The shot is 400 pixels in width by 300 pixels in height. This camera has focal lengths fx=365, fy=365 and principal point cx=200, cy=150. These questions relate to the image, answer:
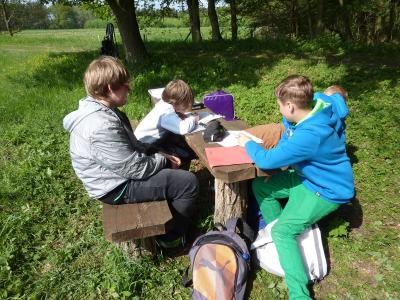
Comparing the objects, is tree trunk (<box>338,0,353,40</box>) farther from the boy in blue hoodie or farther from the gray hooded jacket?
the gray hooded jacket

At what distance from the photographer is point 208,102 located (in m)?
4.60

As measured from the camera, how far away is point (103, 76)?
2721 millimetres

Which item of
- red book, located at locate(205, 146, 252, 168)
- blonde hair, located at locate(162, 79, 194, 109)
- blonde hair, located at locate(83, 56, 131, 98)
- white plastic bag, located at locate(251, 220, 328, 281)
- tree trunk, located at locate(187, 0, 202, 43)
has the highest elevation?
tree trunk, located at locate(187, 0, 202, 43)

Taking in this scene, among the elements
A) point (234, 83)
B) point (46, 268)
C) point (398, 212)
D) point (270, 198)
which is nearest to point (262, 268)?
point (270, 198)

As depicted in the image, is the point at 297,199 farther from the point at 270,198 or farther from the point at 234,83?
the point at 234,83

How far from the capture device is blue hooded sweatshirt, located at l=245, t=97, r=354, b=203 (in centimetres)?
261

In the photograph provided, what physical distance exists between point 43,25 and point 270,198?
238ft

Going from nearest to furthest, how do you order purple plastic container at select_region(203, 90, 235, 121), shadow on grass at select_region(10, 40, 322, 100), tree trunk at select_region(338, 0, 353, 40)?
purple plastic container at select_region(203, 90, 235, 121) → shadow on grass at select_region(10, 40, 322, 100) → tree trunk at select_region(338, 0, 353, 40)

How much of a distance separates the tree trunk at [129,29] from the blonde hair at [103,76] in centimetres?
767

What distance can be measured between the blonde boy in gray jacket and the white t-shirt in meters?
0.46

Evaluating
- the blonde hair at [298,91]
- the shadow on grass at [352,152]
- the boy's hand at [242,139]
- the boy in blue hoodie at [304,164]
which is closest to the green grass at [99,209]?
the shadow on grass at [352,152]

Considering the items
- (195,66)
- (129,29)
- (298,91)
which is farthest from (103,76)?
(129,29)

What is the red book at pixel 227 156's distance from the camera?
2.71 meters

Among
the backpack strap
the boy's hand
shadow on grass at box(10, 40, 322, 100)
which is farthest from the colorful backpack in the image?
shadow on grass at box(10, 40, 322, 100)
